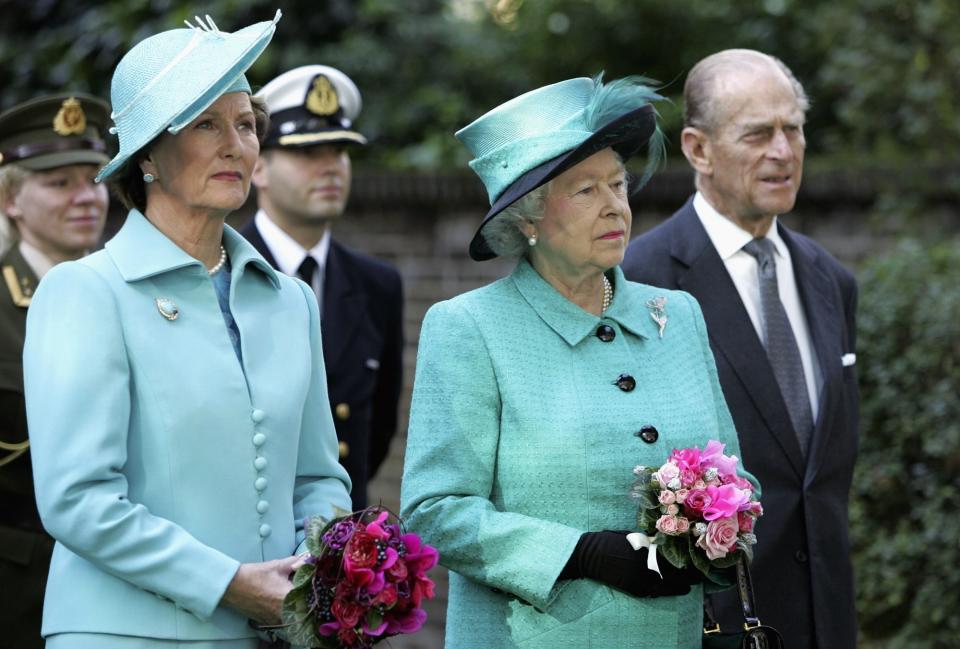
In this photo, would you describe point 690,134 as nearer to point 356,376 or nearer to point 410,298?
point 356,376

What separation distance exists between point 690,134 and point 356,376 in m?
1.56

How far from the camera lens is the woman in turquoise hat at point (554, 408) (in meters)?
3.45

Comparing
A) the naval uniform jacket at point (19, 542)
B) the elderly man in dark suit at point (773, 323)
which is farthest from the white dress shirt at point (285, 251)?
the elderly man in dark suit at point (773, 323)

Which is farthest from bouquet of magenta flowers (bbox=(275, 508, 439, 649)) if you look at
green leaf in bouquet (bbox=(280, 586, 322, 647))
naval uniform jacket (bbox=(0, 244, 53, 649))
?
naval uniform jacket (bbox=(0, 244, 53, 649))

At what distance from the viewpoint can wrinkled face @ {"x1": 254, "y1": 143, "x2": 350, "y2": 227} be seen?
18.3ft

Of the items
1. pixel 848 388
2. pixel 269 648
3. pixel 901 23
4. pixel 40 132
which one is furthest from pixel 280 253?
pixel 901 23

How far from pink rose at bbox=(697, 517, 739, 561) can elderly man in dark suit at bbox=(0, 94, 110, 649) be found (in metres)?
2.00

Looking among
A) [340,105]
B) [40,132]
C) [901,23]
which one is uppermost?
[901,23]

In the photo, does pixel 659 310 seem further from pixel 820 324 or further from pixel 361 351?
pixel 361 351

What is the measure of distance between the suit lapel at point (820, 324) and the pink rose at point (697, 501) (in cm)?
112

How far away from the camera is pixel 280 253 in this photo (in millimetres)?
5574

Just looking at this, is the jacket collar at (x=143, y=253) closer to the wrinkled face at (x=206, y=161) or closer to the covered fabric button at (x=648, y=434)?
the wrinkled face at (x=206, y=161)

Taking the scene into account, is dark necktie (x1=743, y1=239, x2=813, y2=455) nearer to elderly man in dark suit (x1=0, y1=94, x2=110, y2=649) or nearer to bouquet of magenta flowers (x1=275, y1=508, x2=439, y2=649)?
bouquet of magenta flowers (x1=275, y1=508, x2=439, y2=649)

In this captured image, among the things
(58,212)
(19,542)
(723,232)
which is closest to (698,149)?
(723,232)
